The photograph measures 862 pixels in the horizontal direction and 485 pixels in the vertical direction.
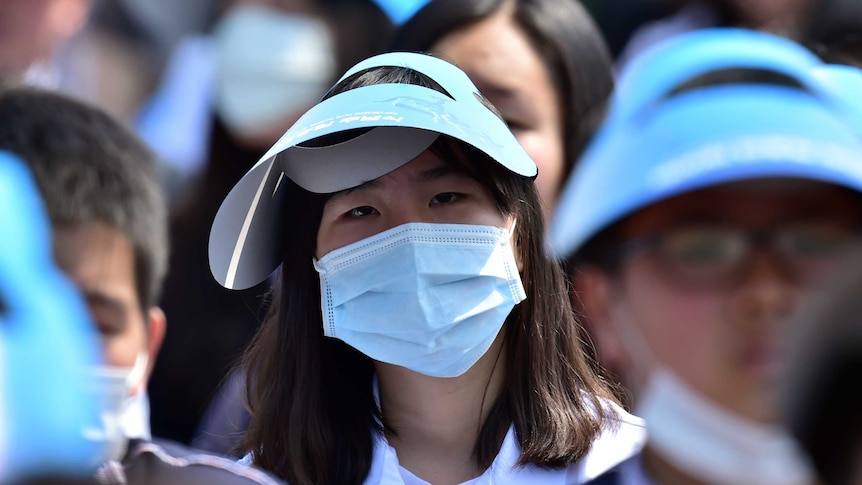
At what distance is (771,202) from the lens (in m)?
1.78

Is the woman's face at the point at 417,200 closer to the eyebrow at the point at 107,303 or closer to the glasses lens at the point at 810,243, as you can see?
the eyebrow at the point at 107,303

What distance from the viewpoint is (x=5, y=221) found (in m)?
1.84

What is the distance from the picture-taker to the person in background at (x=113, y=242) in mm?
2473

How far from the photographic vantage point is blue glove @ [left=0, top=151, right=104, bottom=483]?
5.32 feet

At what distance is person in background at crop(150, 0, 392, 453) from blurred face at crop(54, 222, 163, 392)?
2.16 feet

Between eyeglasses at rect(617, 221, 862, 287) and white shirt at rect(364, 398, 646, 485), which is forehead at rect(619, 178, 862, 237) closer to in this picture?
eyeglasses at rect(617, 221, 862, 287)

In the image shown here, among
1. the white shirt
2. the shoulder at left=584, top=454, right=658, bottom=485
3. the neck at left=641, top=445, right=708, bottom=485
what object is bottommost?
the white shirt

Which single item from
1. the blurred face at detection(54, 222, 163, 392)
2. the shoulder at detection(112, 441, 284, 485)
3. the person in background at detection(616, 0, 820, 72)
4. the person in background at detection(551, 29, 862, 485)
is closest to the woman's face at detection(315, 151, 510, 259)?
the blurred face at detection(54, 222, 163, 392)

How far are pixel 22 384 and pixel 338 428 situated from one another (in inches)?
56.0

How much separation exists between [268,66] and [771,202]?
3.44 m

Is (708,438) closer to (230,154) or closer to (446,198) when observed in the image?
(446,198)

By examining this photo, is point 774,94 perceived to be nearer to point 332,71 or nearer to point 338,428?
point 338,428

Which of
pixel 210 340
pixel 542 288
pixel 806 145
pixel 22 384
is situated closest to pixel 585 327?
pixel 542 288

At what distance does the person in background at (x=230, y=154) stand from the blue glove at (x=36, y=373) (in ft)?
5.92
